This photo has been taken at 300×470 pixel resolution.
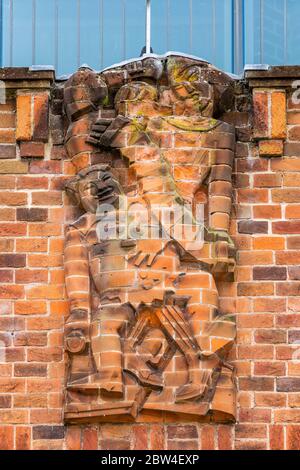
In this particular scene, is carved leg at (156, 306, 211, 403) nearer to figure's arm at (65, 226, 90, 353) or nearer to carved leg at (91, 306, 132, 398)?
carved leg at (91, 306, 132, 398)

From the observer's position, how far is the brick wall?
17812 millimetres

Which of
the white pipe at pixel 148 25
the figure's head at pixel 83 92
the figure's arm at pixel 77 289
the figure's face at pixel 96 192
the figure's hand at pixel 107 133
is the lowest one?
the figure's arm at pixel 77 289

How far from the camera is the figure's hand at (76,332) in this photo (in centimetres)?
1784

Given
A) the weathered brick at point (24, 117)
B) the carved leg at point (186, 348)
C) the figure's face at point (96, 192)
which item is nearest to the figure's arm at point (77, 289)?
the figure's face at point (96, 192)

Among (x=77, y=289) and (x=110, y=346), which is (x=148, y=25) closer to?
(x=77, y=289)

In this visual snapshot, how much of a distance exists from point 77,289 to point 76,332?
0.38 meters

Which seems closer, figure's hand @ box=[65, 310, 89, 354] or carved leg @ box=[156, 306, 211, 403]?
carved leg @ box=[156, 306, 211, 403]

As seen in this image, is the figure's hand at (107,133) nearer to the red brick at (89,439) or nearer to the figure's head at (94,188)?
the figure's head at (94,188)

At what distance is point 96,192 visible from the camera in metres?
18.2

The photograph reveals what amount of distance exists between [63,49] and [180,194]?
190 cm

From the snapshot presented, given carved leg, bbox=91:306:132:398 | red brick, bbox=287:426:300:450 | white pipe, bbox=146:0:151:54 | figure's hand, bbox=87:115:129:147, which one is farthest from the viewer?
white pipe, bbox=146:0:151:54

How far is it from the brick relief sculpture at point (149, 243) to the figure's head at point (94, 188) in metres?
0.01

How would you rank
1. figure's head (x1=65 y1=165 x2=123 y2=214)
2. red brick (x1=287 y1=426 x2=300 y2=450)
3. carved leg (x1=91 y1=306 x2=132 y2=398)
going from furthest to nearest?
figure's head (x1=65 y1=165 x2=123 y2=214) → red brick (x1=287 y1=426 x2=300 y2=450) → carved leg (x1=91 y1=306 x2=132 y2=398)

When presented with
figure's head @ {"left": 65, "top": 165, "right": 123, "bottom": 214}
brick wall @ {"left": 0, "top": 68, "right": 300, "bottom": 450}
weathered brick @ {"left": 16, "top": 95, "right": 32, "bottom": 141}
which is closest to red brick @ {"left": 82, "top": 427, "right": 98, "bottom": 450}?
brick wall @ {"left": 0, "top": 68, "right": 300, "bottom": 450}
